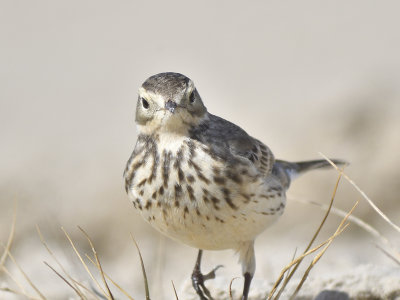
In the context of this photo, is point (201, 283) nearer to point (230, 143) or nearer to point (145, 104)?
point (230, 143)

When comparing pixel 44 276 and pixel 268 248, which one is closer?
pixel 44 276

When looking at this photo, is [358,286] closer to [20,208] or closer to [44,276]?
[44,276]

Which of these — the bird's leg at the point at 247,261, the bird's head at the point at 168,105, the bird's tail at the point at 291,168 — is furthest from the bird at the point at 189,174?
the bird's tail at the point at 291,168

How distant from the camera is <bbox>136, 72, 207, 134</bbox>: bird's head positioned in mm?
5789

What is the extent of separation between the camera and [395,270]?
666cm

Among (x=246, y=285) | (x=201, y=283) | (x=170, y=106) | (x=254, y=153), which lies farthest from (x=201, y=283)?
(x=170, y=106)

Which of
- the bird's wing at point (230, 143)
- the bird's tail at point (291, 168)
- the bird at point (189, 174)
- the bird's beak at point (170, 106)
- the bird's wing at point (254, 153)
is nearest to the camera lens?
the bird's beak at point (170, 106)

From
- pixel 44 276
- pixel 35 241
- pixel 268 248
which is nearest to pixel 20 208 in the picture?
pixel 35 241

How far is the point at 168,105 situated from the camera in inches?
226

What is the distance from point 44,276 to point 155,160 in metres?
2.74

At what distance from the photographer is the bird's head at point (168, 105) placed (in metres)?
5.79

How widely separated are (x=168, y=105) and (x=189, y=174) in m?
0.52

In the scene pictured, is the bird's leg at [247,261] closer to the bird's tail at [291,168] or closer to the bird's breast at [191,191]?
the bird's breast at [191,191]

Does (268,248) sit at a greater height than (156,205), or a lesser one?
lesser
